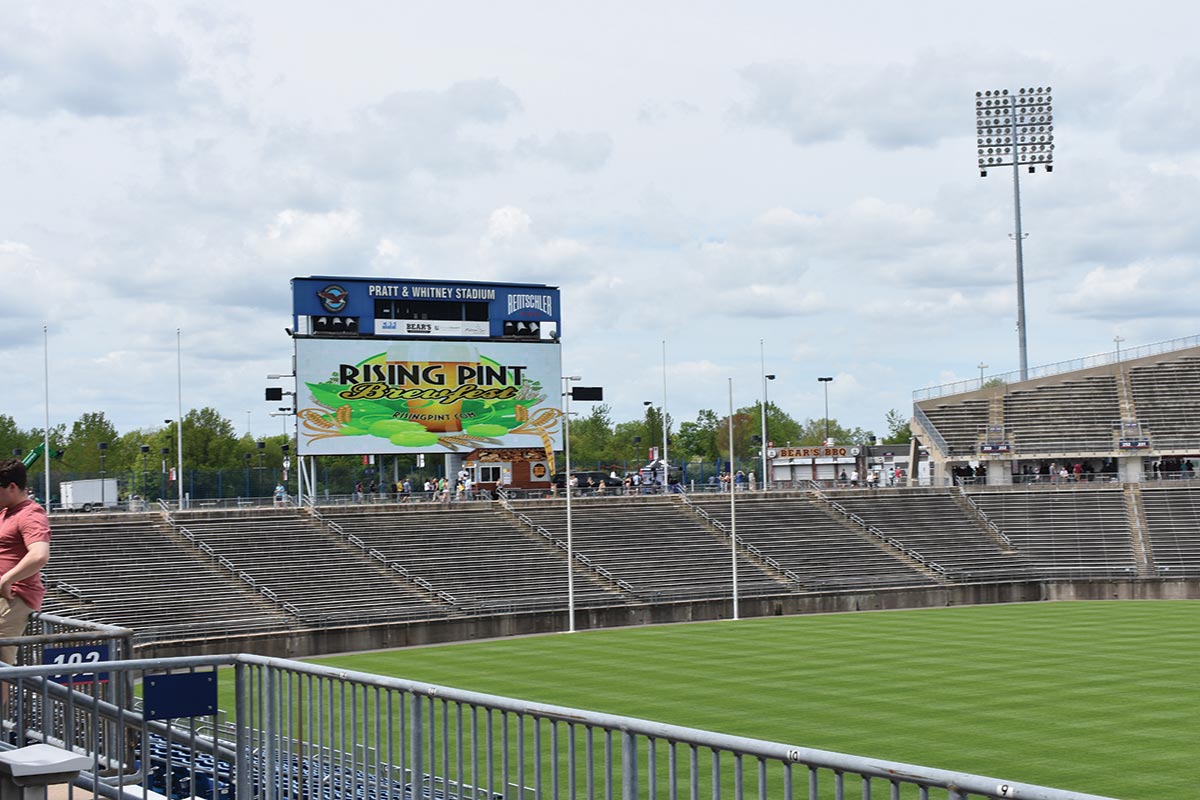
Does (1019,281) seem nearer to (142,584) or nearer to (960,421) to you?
(960,421)

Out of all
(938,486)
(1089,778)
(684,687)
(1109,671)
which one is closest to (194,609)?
(684,687)

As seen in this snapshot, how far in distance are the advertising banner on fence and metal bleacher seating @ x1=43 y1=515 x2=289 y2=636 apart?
8543mm

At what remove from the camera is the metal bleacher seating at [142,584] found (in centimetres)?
4200

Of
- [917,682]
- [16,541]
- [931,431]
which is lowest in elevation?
[917,682]

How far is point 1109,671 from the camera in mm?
32156

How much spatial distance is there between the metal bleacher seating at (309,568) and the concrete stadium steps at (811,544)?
55.7ft

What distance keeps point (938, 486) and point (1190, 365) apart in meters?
18.3

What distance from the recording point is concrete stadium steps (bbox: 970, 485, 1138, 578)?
60.5m

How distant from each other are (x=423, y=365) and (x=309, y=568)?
12.2m

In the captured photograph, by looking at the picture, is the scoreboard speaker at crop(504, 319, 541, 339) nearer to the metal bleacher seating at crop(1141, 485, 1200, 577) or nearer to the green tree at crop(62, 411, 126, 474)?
the metal bleacher seating at crop(1141, 485, 1200, 577)

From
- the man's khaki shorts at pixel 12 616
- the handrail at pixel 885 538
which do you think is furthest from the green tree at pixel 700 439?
the man's khaki shorts at pixel 12 616

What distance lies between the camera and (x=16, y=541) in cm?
975

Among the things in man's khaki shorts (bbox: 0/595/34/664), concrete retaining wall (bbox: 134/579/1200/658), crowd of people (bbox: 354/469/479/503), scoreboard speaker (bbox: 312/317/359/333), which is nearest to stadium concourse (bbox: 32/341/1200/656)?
concrete retaining wall (bbox: 134/579/1200/658)

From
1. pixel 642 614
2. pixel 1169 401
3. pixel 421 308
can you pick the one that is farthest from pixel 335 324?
pixel 1169 401
